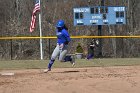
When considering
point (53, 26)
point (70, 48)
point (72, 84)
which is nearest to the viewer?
point (72, 84)

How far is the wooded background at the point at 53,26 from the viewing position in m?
36.4

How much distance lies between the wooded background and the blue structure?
486 centimetres

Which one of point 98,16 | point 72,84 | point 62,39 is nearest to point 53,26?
point 98,16

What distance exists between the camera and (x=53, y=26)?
4525 centimetres

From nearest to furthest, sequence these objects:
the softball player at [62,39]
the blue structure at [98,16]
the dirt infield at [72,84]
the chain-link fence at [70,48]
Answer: the dirt infield at [72,84] → the softball player at [62,39] → the blue structure at [98,16] → the chain-link fence at [70,48]

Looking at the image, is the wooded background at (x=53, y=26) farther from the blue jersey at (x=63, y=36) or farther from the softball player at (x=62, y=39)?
the blue jersey at (x=63, y=36)

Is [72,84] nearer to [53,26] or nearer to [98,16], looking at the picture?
[98,16]

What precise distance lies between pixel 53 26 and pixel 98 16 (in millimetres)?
15728

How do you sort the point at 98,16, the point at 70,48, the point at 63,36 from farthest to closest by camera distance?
the point at 70,48, the point at 98,16, the point at 63,36

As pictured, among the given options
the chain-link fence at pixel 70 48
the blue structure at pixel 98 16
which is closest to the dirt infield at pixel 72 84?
the blue structure at pixel 98 16

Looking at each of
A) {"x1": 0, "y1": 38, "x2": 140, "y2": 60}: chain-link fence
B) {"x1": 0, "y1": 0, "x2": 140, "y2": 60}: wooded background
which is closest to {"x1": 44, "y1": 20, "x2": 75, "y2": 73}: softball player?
{"x1": 0, "y1": 38, "x2": 140, "y2": 60}: chain-link fence

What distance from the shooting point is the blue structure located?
29.9 metres

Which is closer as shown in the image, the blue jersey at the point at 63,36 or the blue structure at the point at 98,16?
the blue jersey at the point at 63,36

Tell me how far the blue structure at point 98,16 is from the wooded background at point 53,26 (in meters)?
4.86
